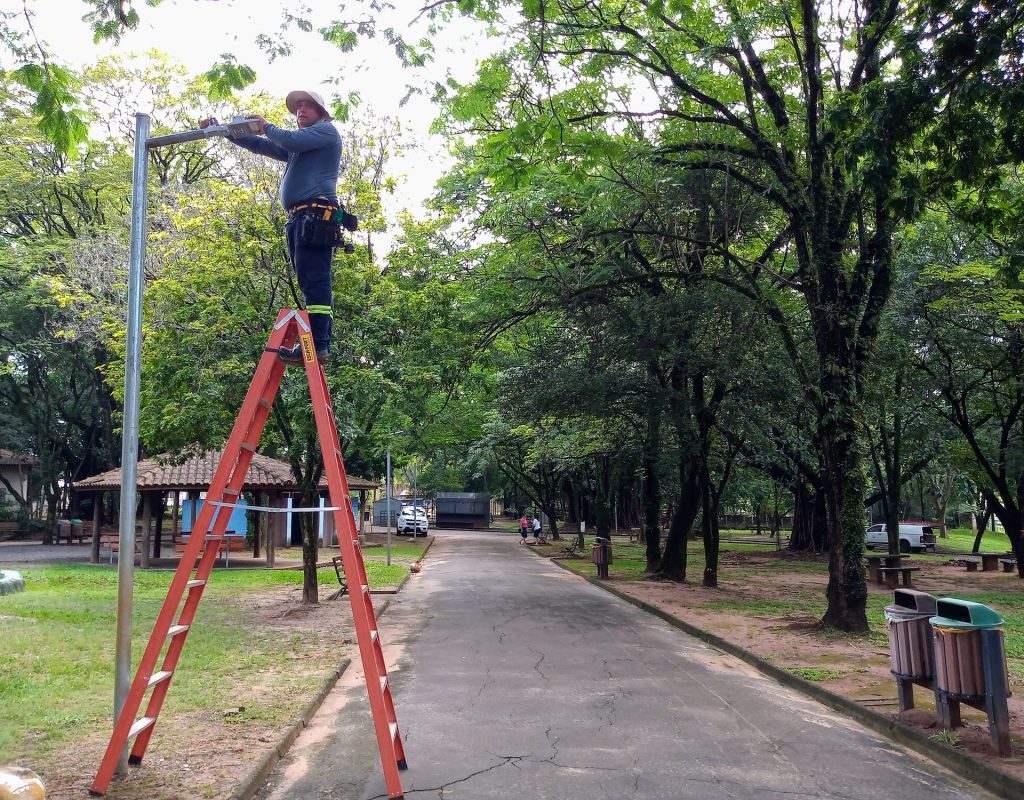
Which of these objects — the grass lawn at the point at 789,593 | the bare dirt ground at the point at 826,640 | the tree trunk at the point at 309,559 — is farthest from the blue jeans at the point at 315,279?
the tree trunk at the point at 309,559

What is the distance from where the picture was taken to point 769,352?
1608cm

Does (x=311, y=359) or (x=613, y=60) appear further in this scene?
(x=613, y=60)

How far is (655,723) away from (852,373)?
709 cm

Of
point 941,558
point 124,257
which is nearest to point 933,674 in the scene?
point 124,257

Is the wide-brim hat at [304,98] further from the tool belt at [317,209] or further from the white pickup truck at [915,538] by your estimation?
the white pickup truck at [915,538]

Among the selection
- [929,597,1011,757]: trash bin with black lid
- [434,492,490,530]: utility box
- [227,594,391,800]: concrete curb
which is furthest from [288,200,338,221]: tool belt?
[434,492,490,530]: utility box

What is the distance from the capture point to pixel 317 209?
5.44m

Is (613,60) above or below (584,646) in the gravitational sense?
above

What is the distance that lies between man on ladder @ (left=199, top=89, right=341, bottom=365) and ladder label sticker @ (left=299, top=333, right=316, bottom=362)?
0.25 feet

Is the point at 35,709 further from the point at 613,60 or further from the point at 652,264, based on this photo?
the point at 652,264

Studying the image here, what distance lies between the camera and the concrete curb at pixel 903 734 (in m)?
5.82

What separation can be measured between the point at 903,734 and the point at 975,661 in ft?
3.59

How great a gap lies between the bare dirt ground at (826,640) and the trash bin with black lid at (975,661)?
0.30m

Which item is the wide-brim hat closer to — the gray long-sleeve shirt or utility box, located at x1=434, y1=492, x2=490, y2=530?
the gray long-sleeve shirt
